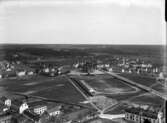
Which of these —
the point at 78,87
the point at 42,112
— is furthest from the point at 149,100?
the point at 42,112

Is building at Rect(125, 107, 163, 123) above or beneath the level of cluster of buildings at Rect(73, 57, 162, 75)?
beneath

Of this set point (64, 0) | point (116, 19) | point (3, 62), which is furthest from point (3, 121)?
point (116, 19)

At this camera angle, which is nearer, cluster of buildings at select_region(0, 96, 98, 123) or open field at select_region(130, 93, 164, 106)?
open field at select_region(130, 93, 164, 106)

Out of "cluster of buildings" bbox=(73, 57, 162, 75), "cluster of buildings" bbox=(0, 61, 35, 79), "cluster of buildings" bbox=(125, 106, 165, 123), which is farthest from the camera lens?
"cluster of buildings" bbox=(0, 61, 35, 79)

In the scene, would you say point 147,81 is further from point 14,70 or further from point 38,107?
point 14,70

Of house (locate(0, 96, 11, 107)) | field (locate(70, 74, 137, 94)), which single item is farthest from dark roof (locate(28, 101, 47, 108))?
field (locate(70, 74, 137, 94))

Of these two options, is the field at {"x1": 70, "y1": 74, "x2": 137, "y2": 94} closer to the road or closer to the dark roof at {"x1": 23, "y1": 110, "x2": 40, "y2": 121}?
the road

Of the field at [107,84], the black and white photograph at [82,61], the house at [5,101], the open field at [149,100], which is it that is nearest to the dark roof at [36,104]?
the black and white photograph at [82,61]
